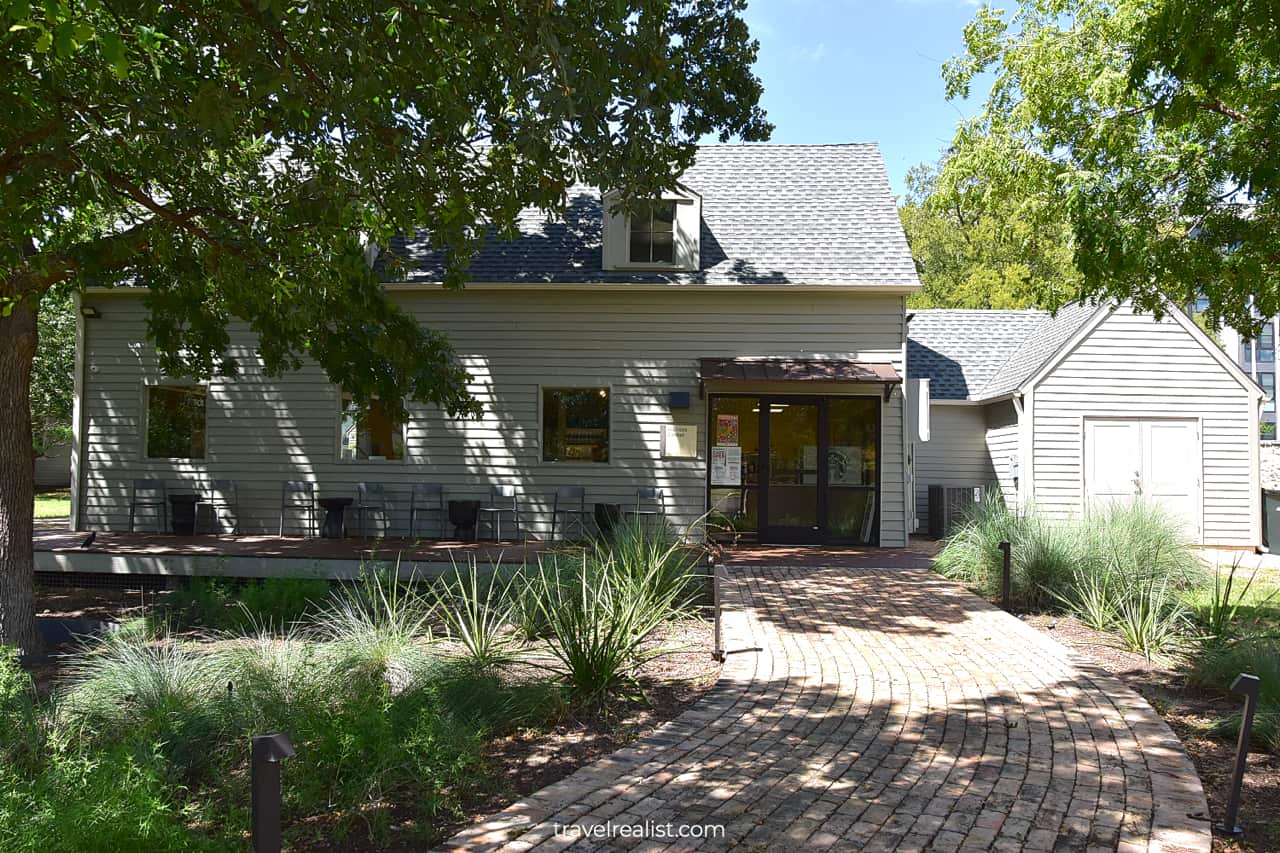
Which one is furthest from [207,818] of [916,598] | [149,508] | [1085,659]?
[149,508]

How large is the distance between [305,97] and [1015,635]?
717 centimetres

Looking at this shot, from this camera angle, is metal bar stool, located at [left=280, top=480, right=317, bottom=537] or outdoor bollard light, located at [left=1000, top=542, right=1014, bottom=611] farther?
metal bar stool, located at [left=280, top=480, right=317, bottom=537]

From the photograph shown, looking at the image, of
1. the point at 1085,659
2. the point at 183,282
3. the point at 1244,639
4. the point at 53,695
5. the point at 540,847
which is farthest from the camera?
the point at 183,282

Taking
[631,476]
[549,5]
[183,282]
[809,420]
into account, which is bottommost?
[631,476]

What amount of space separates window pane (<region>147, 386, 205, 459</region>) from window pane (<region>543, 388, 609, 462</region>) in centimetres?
604

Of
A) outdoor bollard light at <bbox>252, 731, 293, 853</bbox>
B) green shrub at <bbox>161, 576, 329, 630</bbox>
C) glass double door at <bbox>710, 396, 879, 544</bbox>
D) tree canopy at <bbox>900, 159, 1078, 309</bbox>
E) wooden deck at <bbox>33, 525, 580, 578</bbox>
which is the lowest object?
green shrub at <bbox>161, 576, 329, 630</bbox>

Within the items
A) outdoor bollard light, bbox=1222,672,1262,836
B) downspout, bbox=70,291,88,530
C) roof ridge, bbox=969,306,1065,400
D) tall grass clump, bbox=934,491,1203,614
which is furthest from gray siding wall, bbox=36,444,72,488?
outdoor bollard light, bbox=1222,672,1262,836

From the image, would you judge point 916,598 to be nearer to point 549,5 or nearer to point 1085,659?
point 1085,659

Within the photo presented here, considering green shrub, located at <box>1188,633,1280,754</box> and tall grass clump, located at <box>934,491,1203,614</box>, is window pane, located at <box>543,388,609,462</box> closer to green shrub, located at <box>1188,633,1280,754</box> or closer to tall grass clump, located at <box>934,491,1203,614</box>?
tall grass clump, located at <box>934,491,1203,614</box>

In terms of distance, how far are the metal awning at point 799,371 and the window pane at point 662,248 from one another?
188 centimetres

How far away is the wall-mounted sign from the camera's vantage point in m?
14.1

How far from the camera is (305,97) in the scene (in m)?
5.63

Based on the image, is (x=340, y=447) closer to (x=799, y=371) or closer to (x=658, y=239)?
(x=658, y=239)

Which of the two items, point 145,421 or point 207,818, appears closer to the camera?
point 207,818
